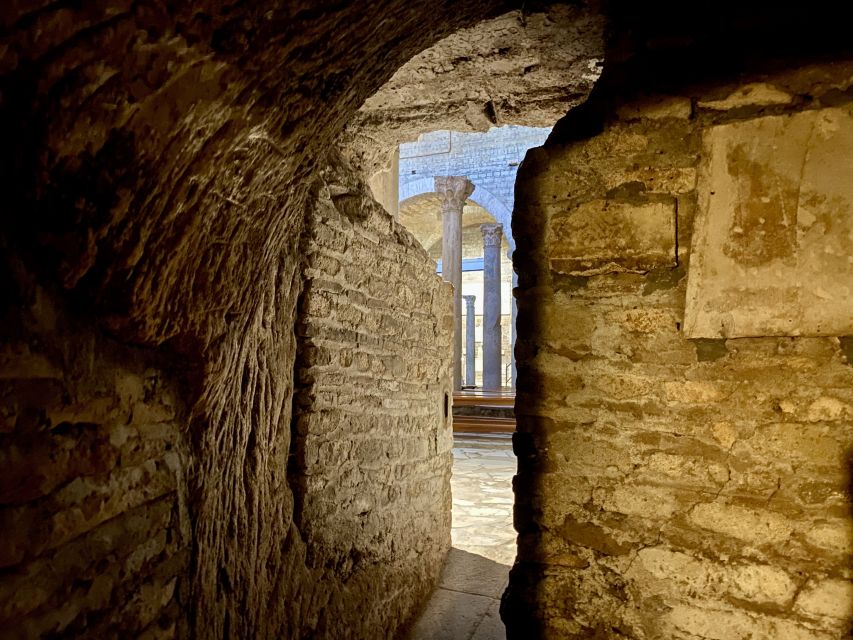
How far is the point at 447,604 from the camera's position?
3068mm

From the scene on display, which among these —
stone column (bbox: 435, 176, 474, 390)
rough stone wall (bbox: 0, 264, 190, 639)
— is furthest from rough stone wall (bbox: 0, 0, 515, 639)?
stone column (bbox: 435, 176, 474, 390)

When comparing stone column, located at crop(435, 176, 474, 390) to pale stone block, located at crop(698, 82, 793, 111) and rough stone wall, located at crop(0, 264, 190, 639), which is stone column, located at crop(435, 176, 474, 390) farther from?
rough stone wall, located at crop(0, 264, 190, 639)

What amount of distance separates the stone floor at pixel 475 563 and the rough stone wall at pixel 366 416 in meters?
0.15

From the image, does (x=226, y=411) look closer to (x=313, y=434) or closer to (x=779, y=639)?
(x=313, y=434)

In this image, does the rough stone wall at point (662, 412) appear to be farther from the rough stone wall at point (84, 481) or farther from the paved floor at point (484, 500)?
the paved floor at point (484, 500)

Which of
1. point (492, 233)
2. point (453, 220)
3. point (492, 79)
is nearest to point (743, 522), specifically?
point (492, 79)

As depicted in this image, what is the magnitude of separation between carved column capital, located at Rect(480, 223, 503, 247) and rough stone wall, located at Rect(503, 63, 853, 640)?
465 inches

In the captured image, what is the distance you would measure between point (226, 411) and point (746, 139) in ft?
5.72

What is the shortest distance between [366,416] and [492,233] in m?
11.7

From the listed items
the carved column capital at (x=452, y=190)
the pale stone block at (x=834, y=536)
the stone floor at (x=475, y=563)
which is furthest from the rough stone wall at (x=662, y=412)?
the carved column capital at (x=452, y=190)

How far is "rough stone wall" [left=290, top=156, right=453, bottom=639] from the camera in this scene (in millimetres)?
2045

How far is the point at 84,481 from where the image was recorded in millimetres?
1138

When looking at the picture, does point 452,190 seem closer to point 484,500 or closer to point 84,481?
point 484,500

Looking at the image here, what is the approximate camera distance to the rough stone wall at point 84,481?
0.95 meters
